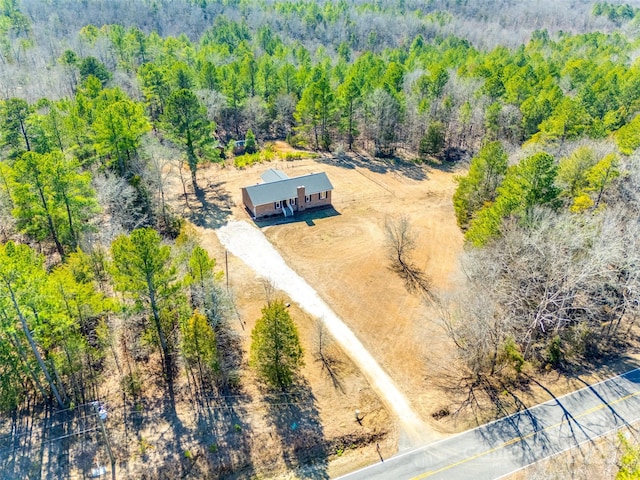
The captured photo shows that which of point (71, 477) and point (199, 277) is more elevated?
point (199, 277)

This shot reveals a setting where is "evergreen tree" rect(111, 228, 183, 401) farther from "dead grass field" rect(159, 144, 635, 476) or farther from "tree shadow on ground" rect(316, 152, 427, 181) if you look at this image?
"tree shadow on ground" rect(316, 152, 427, 181)

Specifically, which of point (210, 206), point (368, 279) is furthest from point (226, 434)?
point (210, 206)

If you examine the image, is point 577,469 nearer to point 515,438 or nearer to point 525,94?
point 515,438

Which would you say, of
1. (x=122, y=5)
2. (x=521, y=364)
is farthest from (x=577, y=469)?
(x=122, y=5)

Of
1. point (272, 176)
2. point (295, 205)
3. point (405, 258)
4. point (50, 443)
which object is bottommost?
point (405, 258)

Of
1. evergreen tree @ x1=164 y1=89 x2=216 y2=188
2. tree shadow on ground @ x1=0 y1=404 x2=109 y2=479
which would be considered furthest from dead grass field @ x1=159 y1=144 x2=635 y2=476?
tree shadow on ground @ x1=0 y1=404 x2=109 y2=479

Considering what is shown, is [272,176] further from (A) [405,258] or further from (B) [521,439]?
(B) [521,439]

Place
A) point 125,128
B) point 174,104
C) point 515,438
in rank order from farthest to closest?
1. point 174,104
2. point 125,128
3. point 515,438
